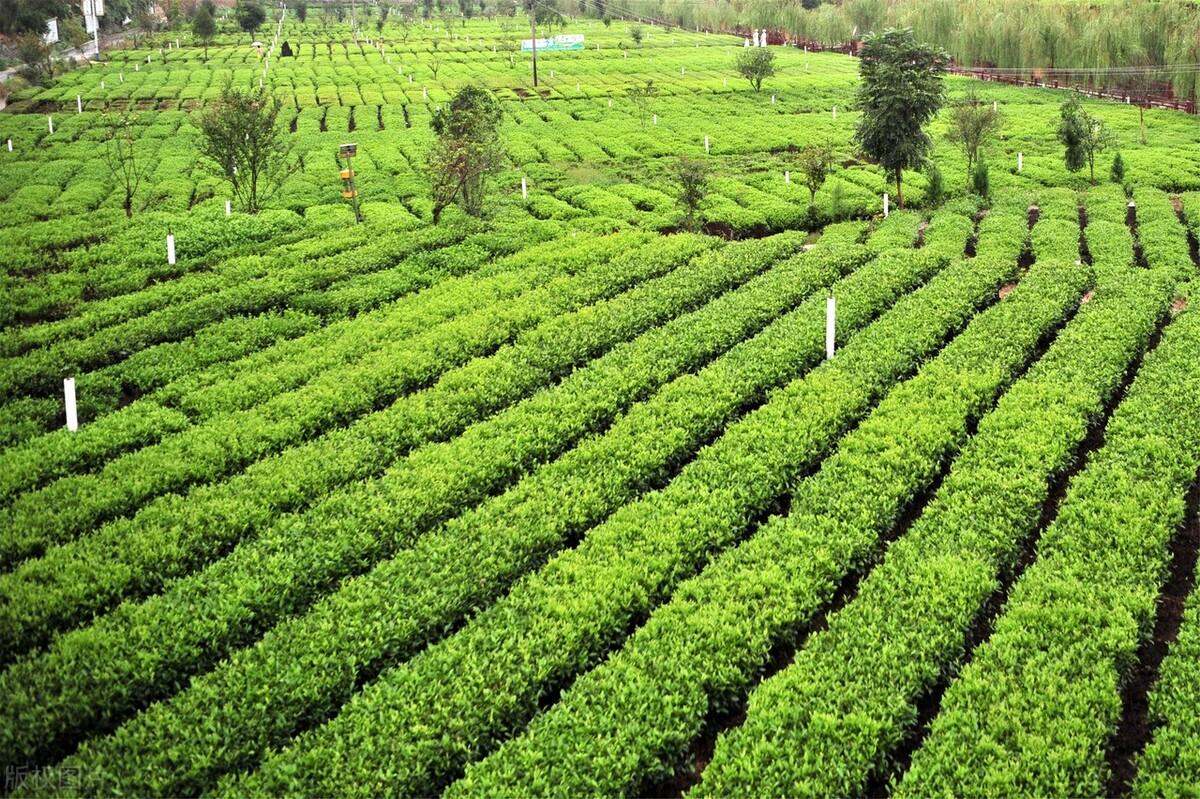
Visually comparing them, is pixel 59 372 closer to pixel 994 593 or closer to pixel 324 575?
pixel 324 575

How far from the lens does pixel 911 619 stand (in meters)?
9.77

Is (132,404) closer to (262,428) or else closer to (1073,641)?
(262,428)

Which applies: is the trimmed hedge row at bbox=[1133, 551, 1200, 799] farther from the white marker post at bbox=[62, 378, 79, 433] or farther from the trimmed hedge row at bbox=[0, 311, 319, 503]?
the white marker post at bbox=[62, 378, 79, 433]

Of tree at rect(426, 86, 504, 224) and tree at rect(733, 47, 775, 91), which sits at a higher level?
tree at rect(733, 47, 775, 91)

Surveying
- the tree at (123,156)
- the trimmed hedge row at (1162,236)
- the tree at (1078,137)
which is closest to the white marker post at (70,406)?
the tree at (123,156)

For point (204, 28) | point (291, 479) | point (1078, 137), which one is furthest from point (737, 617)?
point (204, 28)

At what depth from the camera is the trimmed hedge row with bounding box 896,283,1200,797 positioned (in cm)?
789

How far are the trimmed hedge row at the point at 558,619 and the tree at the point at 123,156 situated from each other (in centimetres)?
2881

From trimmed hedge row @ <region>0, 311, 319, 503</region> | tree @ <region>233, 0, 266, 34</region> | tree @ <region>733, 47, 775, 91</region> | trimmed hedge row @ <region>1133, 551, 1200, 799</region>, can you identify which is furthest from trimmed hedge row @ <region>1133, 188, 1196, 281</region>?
tree @ <region>233, 0, 266, 34</region>

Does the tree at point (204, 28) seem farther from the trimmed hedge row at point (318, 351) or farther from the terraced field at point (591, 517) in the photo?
the trimmed hedge row at point (318, 351)

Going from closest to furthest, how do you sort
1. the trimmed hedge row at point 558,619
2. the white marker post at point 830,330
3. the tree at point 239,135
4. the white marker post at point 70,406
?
the trimmed hedge row at point 558,619 → the white marker post at point 70,406 → the white marker post at point 830,330 → the tree at point 239,135

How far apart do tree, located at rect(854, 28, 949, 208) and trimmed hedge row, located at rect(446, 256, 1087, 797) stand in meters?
19.3

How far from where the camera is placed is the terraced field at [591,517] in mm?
8242

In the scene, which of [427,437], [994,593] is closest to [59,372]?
[427,437]
